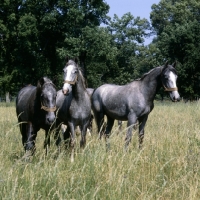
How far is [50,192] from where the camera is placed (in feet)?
13.9

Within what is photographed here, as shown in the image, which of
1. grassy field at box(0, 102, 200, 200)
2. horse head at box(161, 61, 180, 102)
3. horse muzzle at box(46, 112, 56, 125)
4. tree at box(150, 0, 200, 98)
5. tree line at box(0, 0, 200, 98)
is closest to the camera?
grassy field at box(0, 102, 200, 200)

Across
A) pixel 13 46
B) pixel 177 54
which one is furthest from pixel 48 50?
pixel 177 54

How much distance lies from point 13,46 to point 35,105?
2865 cm

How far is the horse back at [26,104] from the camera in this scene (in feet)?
23.5

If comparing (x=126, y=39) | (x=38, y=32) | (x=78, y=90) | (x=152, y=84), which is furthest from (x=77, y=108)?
(x=126, y=39)

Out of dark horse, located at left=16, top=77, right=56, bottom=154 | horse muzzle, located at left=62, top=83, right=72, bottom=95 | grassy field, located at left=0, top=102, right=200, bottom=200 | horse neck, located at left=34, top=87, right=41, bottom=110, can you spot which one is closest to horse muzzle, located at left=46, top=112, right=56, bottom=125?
dark horse, located at left=16, top=77, right=56, bottom=154

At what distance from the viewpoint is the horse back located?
717 centimetres

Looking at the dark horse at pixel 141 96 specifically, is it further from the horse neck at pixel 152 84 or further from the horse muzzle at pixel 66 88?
the horse muzzle at pixel 66 88

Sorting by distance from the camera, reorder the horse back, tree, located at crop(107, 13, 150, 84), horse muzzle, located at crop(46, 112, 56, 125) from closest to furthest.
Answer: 1. horse muzzle, located at crop(46, 112, 56, 125)
2. the horse back
3. tree, located at crop(107, 13, 150, 84)

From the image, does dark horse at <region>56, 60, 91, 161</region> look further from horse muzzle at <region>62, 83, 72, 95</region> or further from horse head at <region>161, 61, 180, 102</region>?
horse head at <region>161, 61, 180, 102</region>

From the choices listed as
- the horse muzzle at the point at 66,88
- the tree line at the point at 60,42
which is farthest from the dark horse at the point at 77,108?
the tree line at the point at 60,42

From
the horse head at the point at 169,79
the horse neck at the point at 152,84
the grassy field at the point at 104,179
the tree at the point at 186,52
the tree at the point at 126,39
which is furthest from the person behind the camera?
the tree at the point at 126,39

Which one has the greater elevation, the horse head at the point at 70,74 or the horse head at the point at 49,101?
the horse head at the point at 70,74

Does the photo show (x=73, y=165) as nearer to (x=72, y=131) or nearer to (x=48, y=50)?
(x=72, y=131)
